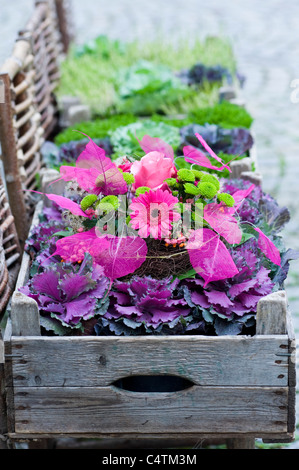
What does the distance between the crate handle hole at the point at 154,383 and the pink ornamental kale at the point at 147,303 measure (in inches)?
6.7

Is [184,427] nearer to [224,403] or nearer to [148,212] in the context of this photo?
[224,403]

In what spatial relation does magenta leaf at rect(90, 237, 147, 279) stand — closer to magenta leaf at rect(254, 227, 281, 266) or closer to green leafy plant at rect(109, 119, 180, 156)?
magenta leaf at rect(254, 227, 281, 266)

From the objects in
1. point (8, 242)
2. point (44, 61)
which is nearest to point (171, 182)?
point (8, 242)

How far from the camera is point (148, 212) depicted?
178cm

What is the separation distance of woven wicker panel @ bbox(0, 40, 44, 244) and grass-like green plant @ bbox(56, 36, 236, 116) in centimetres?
75

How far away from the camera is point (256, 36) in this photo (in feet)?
27.6

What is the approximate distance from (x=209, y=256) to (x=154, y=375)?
362 millimetres

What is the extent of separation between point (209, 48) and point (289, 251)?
3156mm

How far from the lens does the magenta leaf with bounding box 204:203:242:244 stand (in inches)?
70.6

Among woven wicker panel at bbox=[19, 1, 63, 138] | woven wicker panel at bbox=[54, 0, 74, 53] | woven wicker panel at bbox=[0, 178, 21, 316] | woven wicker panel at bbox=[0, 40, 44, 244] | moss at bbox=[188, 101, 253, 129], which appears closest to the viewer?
woven wicker panel at bbox=[0, 178, 21, 316]

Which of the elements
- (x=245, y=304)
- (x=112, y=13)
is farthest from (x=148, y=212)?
(x=112, y=13)

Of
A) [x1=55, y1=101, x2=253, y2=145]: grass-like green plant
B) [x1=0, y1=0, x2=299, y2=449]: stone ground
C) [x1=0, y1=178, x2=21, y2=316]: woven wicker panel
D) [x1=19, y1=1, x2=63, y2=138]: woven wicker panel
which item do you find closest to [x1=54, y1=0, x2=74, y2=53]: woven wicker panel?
[x1=0, y1=0, x2=299, y2=449]: stone ground

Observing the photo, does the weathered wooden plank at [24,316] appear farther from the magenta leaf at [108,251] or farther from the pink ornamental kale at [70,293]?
the magenta leaf at [108,251]

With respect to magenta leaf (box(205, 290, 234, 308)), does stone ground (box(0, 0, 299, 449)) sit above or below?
above
